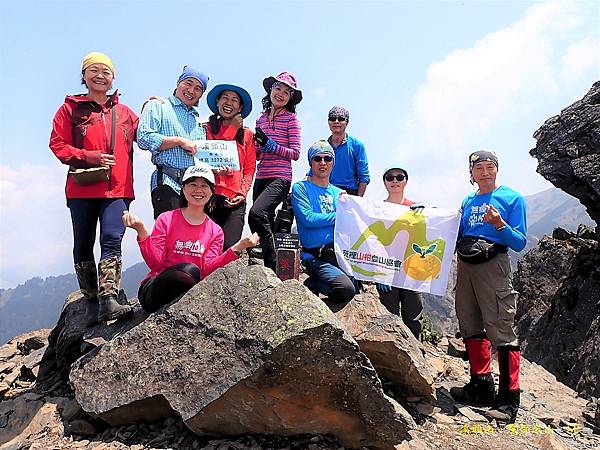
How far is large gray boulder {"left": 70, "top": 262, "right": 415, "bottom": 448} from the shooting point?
5742 millimetres

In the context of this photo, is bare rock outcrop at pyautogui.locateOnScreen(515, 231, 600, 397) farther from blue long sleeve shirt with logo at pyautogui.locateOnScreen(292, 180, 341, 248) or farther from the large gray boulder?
the large gray boulder

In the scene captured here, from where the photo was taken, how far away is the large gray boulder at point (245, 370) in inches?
226

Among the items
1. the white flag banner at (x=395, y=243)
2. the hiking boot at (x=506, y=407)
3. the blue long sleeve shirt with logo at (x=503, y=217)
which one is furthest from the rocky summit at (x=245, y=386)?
the blue long sleeve shirt with logo at (x=503, y=217)

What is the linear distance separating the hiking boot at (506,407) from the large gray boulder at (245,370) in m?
2.83

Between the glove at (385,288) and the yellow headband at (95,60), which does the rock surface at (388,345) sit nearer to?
the glove at (385,288)

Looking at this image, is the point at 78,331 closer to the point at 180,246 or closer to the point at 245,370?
the point at 180,246

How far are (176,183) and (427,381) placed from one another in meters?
5.15

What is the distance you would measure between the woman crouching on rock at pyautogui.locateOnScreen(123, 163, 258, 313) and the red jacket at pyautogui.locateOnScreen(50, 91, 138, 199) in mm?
1090

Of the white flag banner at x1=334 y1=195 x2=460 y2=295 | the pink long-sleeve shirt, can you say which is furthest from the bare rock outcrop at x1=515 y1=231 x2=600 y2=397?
the pink long-sleeve shirt

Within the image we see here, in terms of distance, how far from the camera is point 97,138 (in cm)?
749

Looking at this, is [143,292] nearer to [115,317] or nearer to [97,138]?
[115,317]

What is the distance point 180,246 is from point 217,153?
2.06 meters

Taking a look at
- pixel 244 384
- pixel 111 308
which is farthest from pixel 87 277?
pixel 244 384

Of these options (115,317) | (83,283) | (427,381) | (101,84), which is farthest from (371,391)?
(101,84)
